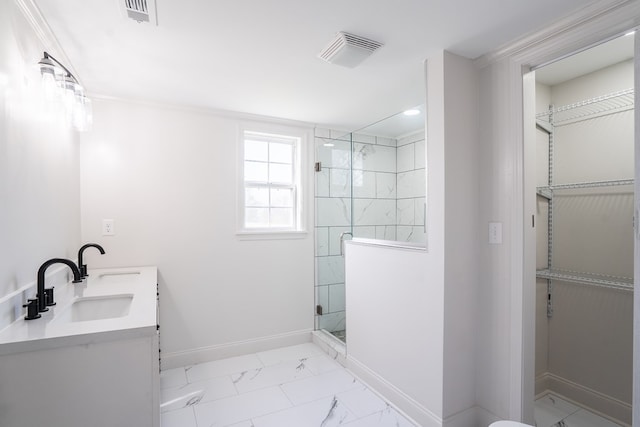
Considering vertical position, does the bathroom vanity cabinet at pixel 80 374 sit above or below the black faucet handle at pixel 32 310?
below

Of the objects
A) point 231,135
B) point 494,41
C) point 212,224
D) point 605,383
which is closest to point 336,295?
point 212,224

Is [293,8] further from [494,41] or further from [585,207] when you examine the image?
[585,207]

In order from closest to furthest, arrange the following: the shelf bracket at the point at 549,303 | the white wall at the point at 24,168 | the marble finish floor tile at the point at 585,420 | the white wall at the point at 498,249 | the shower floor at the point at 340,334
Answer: the white wall at the point at 24,168, the white wall at the point at 498,249, the marble finish floor tile at the point at 585,420, the shelf bracket at the point at 549,303, the shower floor at the point at 340,334

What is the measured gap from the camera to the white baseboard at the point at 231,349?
272cm

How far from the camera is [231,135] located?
2.95 metres

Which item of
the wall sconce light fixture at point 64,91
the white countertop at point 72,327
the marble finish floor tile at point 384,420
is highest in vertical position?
the wall sconce light fixture at point 64,91

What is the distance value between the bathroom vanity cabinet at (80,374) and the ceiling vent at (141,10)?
1.35 metres

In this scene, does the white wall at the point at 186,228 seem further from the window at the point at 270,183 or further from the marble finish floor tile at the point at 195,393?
the marble finish floor tile at the point at 195,393

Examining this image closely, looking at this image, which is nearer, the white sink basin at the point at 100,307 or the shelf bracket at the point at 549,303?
the white sink basin at the point at 100,307

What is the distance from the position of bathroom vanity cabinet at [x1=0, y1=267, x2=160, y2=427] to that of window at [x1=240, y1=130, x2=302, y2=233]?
186cm

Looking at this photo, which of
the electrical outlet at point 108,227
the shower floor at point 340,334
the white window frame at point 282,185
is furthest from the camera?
the shower floor at point 340,334

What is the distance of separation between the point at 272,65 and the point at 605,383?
3.00 metres

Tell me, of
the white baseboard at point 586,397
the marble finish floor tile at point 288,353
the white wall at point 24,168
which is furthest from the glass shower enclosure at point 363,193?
the white wall at point 24,168

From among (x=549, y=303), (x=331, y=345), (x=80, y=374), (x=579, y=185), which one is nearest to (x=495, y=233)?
(x=579, y=185)
